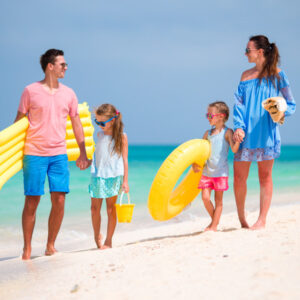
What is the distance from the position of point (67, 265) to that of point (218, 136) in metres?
1.70

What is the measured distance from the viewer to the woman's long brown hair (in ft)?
12.6

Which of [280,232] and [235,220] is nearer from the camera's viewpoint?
[280,232]

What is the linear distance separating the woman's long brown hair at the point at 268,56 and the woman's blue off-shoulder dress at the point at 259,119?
0.15 feet

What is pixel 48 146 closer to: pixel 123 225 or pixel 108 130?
pixel 108 130

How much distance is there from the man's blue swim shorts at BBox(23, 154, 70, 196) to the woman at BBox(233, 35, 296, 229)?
4.88ft

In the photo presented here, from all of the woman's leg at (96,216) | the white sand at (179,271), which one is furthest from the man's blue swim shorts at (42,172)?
the white sand at (179,271)

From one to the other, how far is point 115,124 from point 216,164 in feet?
3.10

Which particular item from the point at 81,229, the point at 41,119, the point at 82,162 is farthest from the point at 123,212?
the point at 81,229

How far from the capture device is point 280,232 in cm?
345

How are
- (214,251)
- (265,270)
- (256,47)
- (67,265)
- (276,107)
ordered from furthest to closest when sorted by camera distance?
(256,47) < (276,107) < (67,265) < (214,251) < (265,270)

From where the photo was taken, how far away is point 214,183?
3.96m

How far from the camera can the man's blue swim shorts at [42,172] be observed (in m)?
3.71

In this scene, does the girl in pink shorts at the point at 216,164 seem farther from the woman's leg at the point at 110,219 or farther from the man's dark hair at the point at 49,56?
the man's dark hair at the point at 49,56

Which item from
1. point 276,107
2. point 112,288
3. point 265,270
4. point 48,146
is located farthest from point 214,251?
point 48,146
